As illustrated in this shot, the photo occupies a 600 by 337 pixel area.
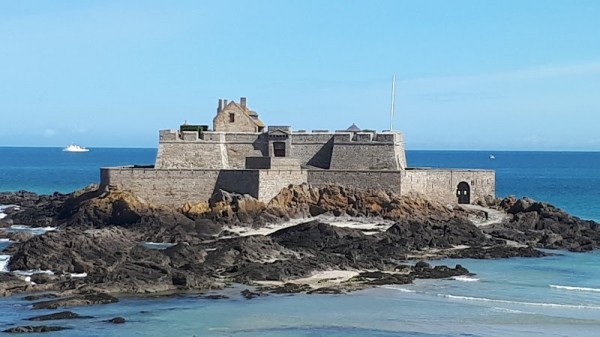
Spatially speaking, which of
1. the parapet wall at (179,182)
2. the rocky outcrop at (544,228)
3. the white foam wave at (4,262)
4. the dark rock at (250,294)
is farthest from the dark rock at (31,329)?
the rocky outcrop at (544,228)

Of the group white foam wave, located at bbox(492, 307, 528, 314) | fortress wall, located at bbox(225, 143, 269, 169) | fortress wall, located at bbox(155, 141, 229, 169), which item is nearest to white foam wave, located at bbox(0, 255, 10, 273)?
fortress wall, located at bbox(155, 141, 229, 169)

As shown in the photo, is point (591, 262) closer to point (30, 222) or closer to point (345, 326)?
point (345, 326)

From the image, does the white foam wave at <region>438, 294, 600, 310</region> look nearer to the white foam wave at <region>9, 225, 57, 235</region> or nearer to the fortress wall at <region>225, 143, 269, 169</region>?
the white foam wave at <region>9, 225, 57, 235</region>

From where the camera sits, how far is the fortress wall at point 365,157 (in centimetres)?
4022

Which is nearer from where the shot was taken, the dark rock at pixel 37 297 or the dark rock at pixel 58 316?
the dark rock at pixel 58 316

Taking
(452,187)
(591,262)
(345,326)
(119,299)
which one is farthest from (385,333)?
(452,187)

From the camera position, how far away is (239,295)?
24.1 metres

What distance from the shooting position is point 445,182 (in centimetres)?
4100

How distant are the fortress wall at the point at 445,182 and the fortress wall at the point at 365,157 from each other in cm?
115

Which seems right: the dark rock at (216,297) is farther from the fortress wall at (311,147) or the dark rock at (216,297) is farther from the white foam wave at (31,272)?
the fortress wall at (311,147)

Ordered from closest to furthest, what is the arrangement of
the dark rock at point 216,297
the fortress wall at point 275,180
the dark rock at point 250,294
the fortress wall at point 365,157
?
the dark rock at point 216,297 → the dark rock at point 250,294 → the fortress wall at point 275,180 → the fortress wall at point 365,157

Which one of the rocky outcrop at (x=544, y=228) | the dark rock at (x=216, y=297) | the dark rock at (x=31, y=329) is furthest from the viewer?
the rocky outcrop at (x=544, y=228)

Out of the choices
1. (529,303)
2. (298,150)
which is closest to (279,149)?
(298,150)

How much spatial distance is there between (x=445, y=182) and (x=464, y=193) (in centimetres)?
167
